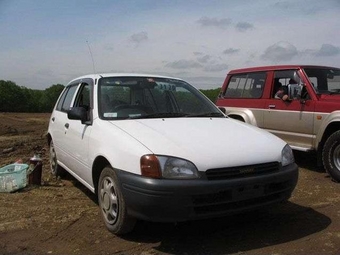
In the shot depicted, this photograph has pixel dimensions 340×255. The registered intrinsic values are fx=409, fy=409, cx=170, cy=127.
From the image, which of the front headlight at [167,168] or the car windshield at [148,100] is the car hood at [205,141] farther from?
the car windshield at [148,100]

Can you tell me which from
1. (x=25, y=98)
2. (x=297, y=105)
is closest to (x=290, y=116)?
(x=297, y=105)

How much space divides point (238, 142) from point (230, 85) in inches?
201

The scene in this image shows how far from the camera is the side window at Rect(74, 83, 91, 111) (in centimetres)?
505

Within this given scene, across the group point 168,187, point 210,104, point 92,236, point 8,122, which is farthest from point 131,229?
point 8,122

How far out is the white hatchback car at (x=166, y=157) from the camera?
3.48m

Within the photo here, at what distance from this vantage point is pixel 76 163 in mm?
5043

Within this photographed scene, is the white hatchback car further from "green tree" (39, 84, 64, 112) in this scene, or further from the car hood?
"green tree" (39, 84, 64, 112)

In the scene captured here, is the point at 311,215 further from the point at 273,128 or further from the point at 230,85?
the point at 230,85

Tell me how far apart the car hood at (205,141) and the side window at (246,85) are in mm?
3674

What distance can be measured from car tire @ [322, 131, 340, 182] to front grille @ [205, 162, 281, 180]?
2949 millimetres

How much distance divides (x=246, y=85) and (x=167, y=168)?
5.26m

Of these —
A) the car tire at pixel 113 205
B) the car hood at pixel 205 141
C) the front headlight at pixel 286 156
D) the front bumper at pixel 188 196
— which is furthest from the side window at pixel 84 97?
the front headlight at pixel 286 156

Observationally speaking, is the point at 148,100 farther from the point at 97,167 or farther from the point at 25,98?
the point at 25,98

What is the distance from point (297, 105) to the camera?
709cm
